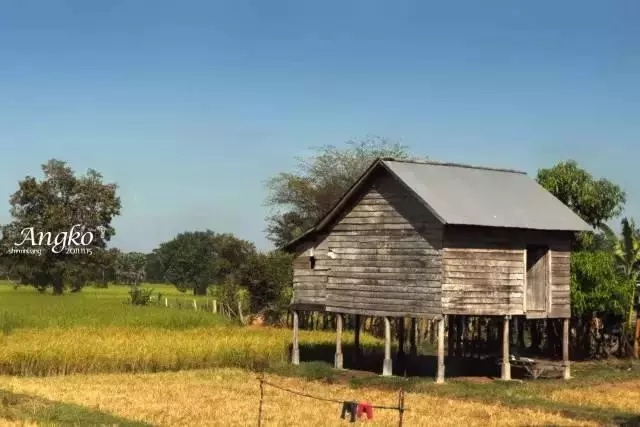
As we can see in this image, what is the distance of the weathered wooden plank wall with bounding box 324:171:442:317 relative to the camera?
2827 cm

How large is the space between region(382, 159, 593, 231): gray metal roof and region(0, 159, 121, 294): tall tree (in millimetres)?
61148

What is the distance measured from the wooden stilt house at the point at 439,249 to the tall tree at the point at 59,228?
191ft

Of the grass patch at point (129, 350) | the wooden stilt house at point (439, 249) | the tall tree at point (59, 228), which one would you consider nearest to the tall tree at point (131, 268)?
the tall tree at point (59, 228)

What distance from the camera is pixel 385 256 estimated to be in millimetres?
29688

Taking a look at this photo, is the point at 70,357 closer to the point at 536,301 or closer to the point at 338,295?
the point at 338,295

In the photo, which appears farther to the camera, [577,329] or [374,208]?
[577,329]

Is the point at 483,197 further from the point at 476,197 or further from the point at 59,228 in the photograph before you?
the point at 59,228

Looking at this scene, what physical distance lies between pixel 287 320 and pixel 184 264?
273 feet

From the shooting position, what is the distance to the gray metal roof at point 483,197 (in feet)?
93.4

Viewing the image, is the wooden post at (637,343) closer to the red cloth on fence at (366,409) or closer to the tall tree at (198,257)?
the red cloth on fence at (366,409)

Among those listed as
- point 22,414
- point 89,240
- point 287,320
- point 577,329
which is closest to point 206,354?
point 22,414

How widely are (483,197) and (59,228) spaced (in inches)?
2529

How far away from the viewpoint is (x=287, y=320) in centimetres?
5181

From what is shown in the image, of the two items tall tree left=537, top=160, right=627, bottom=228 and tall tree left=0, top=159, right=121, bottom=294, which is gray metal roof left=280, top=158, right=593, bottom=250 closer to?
tall tree left=537, top=160, right=627, bottom=228
